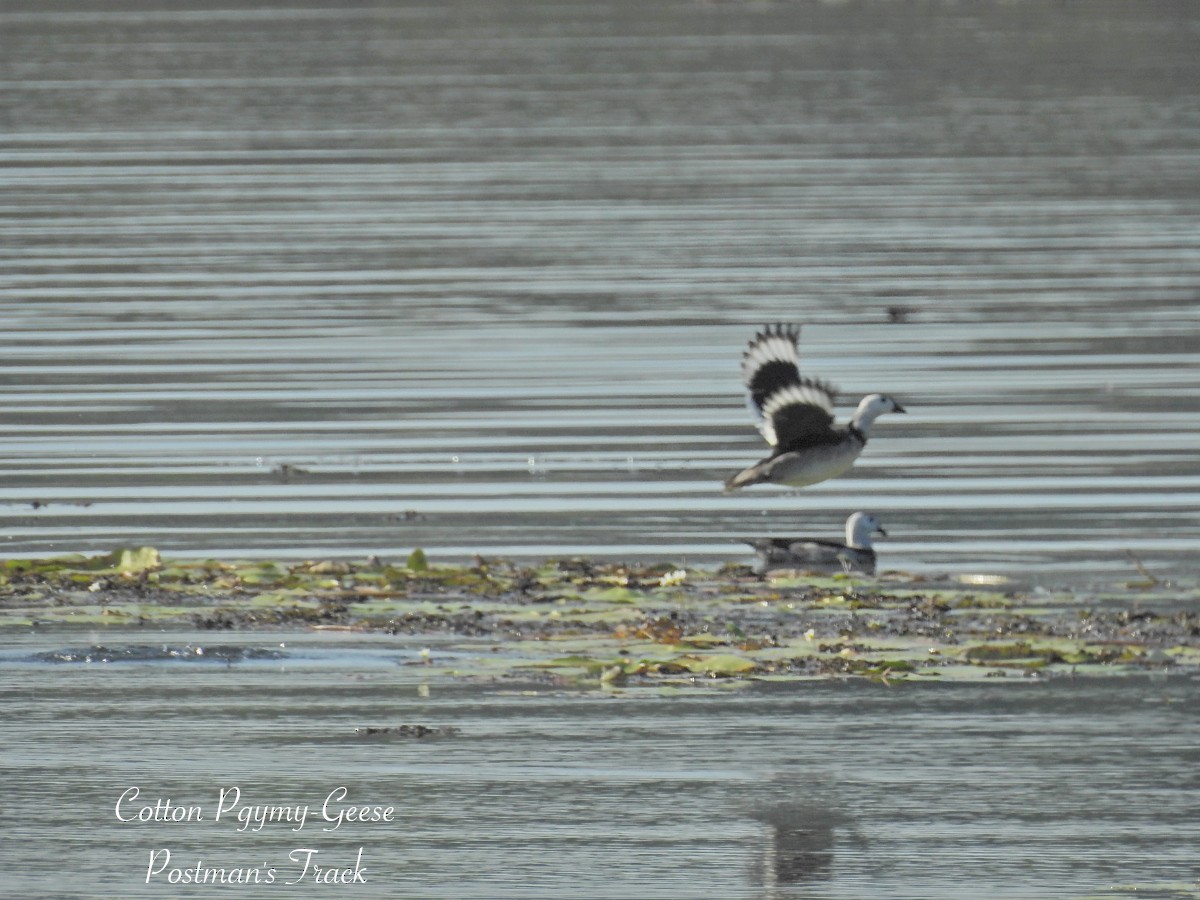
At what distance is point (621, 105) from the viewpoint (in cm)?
5047

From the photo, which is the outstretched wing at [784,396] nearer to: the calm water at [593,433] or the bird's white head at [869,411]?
the bird's white head at [869,411]

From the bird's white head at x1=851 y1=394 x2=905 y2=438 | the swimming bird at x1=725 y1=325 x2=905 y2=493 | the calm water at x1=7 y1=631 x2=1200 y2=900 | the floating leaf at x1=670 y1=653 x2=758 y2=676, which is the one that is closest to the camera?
the calm water at x1=7 y1=631 x2=1200 y2=900

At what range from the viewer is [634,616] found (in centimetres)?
1114

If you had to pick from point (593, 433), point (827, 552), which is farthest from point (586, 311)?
point (827, 552)

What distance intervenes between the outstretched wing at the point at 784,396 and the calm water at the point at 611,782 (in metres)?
3.51

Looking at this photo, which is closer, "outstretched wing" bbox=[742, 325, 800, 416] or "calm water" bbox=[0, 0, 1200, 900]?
"calm water" bbox=[0, 0, 1200, 900]

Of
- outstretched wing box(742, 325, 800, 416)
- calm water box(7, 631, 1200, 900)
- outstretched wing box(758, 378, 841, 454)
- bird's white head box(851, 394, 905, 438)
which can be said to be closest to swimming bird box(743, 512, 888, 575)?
outstretched wing box(758, 378, 841, 454)

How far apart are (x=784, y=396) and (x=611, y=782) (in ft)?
16.7

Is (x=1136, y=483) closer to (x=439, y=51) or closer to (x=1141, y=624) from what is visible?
(x=1141, y=624)

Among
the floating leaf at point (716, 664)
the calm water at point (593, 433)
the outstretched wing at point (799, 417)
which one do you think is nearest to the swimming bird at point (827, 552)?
the calm water at point (593, 433)

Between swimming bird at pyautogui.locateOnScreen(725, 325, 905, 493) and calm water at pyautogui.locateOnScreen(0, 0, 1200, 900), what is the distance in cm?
33

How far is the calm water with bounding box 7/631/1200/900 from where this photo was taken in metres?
7.97

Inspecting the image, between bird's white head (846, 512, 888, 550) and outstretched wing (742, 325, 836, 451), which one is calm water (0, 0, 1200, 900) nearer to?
bird's white head (846, 512, 888, 550)

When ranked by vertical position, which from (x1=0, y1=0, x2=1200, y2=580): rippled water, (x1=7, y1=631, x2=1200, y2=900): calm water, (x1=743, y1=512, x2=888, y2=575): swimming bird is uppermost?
(x1=0, y1=0, x2=1200, y2=580): rippled water
